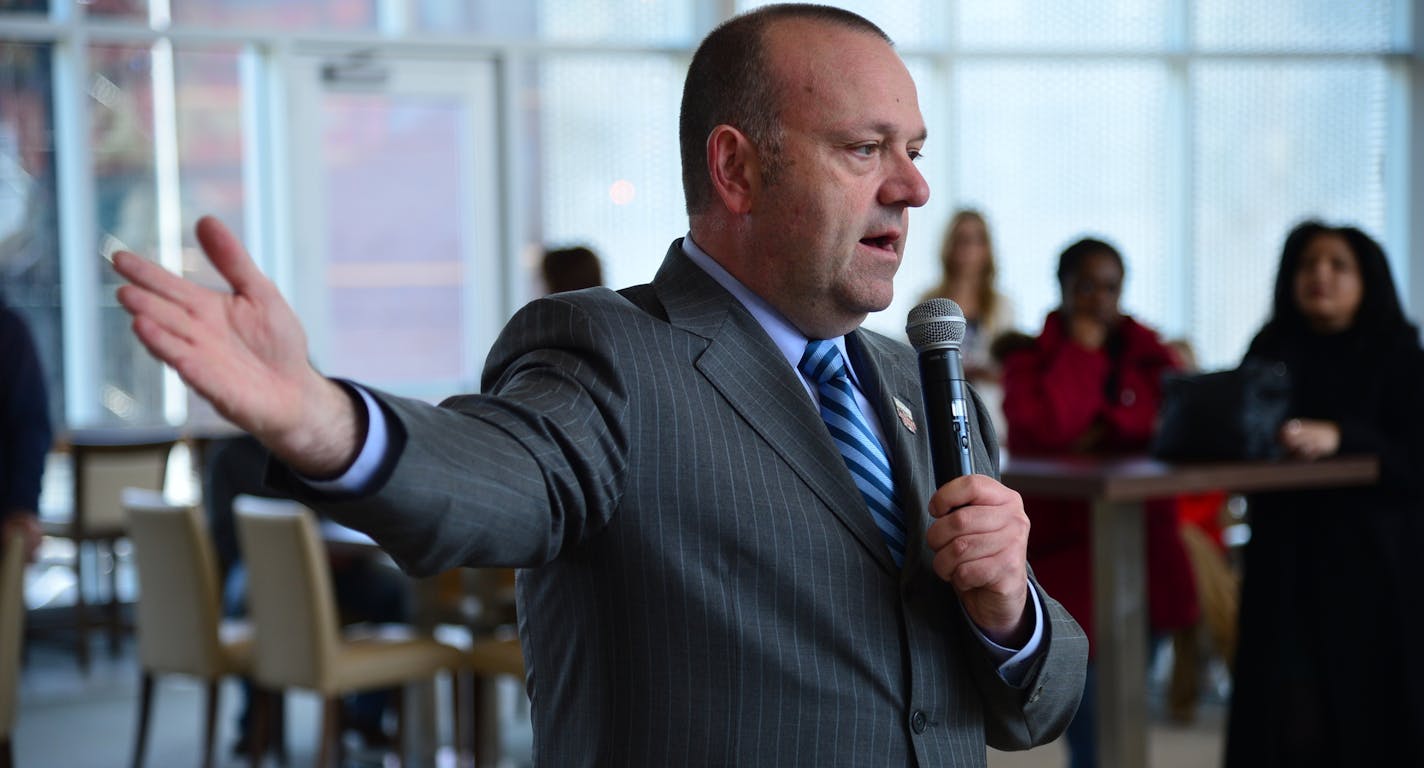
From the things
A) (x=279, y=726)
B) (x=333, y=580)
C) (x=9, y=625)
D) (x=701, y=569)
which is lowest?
(x=279, y=726)

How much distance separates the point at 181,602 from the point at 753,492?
4.04 metres

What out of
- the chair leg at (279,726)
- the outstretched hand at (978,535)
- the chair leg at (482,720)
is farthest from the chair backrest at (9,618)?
the outstretched hand at (978,535)

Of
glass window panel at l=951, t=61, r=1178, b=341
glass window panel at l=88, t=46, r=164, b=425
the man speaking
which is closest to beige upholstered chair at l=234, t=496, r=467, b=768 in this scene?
the man speaking

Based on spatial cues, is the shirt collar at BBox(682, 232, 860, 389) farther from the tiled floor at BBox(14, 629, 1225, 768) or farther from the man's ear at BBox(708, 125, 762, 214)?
the tiled floor at BBox(14, 629, 1225, 768)

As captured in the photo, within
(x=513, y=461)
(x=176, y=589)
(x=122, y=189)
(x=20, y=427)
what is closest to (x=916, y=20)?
(x=122, y=189)

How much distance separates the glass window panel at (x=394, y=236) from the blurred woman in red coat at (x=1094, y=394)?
5.52 meters

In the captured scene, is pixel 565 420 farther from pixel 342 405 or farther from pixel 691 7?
pixel 691 7

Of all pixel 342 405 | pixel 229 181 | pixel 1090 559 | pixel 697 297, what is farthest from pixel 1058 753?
pixel 229 181

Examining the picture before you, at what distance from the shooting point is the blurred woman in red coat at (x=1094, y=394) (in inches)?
159

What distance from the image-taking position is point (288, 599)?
4.62 metres

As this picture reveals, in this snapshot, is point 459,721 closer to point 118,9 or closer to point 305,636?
point 305,636

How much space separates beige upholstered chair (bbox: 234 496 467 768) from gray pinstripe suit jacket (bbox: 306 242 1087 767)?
3331 millimetres

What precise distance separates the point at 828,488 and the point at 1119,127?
30.5 ft

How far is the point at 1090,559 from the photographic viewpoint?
387 cm
